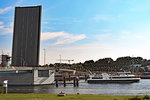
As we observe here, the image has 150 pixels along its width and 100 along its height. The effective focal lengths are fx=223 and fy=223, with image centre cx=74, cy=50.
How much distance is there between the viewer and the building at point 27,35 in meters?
94.7

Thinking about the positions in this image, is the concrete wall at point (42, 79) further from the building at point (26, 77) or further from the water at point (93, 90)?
the water at point (93, 90)

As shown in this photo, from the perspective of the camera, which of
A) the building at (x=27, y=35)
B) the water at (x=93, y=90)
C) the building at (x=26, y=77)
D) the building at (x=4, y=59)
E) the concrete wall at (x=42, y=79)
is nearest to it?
the water at (x=93, y=90)

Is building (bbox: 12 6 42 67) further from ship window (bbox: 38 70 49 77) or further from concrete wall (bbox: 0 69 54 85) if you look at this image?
concrete wall (bbox: 0 69 54 85)

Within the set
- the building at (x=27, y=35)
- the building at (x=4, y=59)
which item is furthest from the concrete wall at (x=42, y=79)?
the building at (x=4, y=59)

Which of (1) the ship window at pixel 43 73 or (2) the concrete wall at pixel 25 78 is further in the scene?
(1) the ship window at pixel 43 73

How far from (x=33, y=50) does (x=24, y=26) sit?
37.2ft

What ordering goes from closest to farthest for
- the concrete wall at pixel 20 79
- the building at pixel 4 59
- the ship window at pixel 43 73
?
the concrete wall at pixel 20 79 < the ship window at pixel 43 73 < the building at pixel 4 59

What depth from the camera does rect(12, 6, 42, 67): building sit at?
94.7m

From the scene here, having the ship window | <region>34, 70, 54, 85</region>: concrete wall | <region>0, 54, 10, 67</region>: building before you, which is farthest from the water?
<region>0, 54, 10, 67</region>: building

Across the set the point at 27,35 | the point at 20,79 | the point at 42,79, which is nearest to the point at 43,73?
the point at 42,79

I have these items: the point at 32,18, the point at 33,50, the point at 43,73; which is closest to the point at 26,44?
the point at 33,50

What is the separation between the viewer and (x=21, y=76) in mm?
82062

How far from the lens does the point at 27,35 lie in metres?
96.5

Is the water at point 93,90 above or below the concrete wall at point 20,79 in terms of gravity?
below
